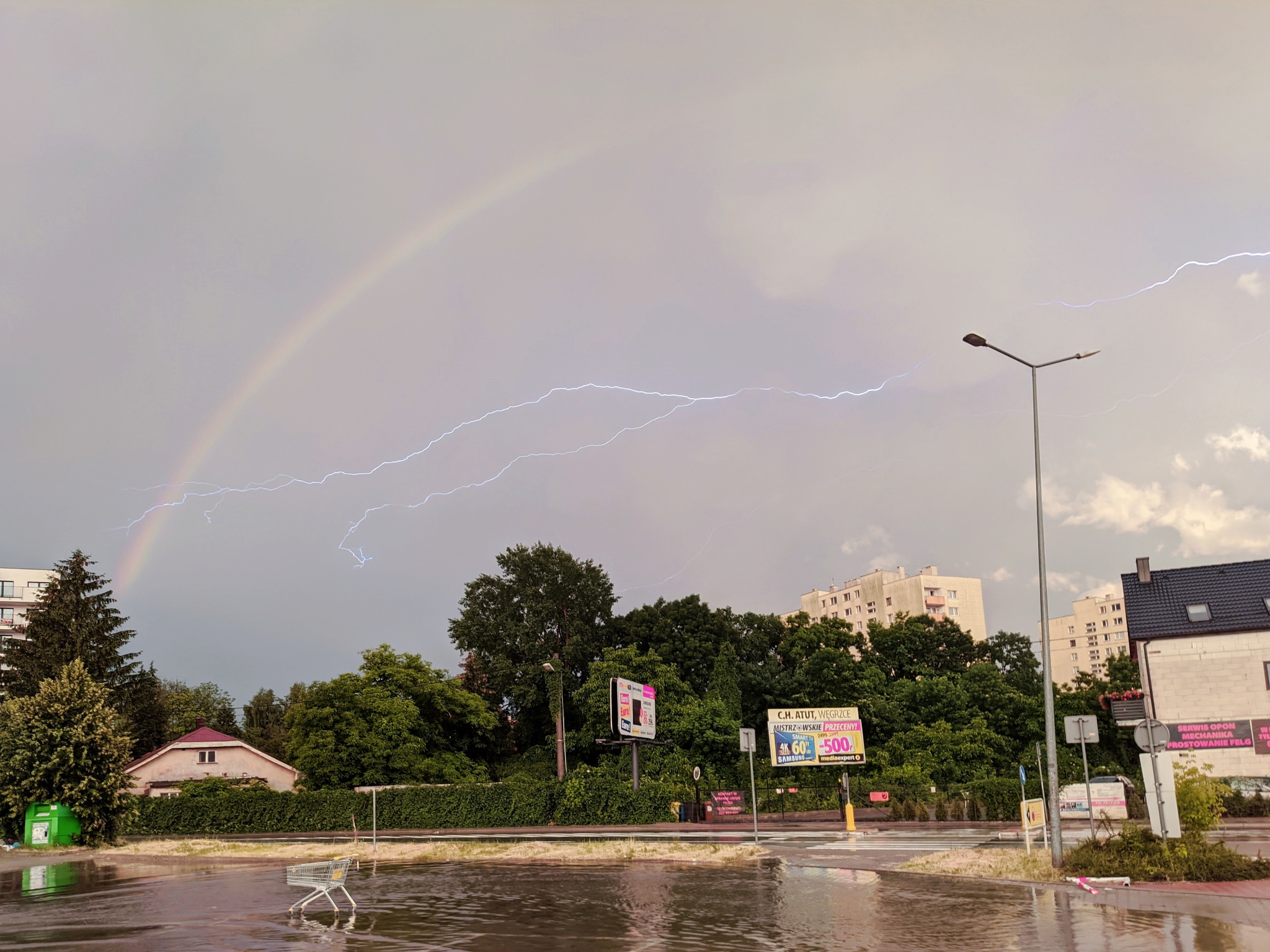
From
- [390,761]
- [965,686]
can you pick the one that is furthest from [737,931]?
[965,686]

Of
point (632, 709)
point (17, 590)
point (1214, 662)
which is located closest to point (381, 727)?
point (632, 709)

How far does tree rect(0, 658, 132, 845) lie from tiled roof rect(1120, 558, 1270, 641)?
45279 millimetres

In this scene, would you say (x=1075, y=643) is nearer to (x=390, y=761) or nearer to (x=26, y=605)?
(x=390, y=761)

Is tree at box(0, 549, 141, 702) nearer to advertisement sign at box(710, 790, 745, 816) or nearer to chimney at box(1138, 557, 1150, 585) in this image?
advertisement sign at box(710, 790, 745, 816)

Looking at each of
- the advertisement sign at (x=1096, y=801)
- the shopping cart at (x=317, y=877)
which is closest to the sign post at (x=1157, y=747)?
the advertisement sign at (x=1096, y=801)

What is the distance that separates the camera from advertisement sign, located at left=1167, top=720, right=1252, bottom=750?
38.6m

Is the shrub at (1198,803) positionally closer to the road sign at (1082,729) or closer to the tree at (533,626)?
the road sign at (1082,729)

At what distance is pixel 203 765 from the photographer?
61938 millimetres

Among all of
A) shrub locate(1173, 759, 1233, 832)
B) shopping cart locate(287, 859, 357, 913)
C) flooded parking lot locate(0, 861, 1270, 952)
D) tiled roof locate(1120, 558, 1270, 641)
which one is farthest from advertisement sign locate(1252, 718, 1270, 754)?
shopping cart locate(287, 859, 357, 913)

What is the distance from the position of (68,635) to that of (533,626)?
104 ft

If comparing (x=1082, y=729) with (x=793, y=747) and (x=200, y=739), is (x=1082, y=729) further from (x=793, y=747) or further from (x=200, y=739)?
(x=200, y=739)

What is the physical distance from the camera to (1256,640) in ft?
131

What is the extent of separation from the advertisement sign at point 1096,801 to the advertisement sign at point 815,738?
576 inches

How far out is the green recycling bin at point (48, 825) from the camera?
39.8m
